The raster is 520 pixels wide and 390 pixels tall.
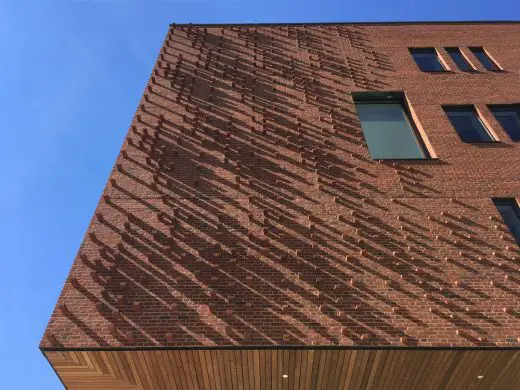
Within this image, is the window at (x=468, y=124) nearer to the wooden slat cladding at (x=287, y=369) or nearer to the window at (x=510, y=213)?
the window at (x=510, y=213)

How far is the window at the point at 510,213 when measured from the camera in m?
8.06

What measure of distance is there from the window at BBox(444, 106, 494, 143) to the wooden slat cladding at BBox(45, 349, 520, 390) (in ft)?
19.7

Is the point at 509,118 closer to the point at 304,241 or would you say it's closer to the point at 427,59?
the point at 427,59

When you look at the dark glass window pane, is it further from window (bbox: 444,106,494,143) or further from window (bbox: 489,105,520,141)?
window (bbox: 489,105,520,141)

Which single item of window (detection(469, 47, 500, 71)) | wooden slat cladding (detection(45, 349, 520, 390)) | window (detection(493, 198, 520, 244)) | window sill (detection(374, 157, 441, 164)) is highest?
window (detection(469, 47, 500, 71))

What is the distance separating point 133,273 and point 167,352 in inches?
61.8

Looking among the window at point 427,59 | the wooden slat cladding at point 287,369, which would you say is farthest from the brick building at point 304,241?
the window at point 427,59

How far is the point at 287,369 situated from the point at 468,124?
8573mm

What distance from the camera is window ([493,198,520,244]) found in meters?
8.06

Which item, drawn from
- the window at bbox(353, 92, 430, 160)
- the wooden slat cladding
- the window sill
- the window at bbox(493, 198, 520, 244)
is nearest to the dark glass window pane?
the window at bbox(353, 92, 430, 160)

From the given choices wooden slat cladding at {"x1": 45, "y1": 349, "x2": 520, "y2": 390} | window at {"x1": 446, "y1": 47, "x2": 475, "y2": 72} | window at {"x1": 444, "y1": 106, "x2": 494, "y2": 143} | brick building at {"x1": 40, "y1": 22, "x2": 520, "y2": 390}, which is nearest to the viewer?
wooden slat cladding at {"x1": 45, "y1": 349, "x2": 520, "y2": 390}

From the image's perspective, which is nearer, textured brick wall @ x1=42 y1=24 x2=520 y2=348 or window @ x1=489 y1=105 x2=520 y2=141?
textured brick wall @ x1=42 y1=24 x2=520 y2=348

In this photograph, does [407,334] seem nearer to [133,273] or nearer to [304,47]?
[133,273]

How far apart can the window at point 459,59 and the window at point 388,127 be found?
10.7 ft
